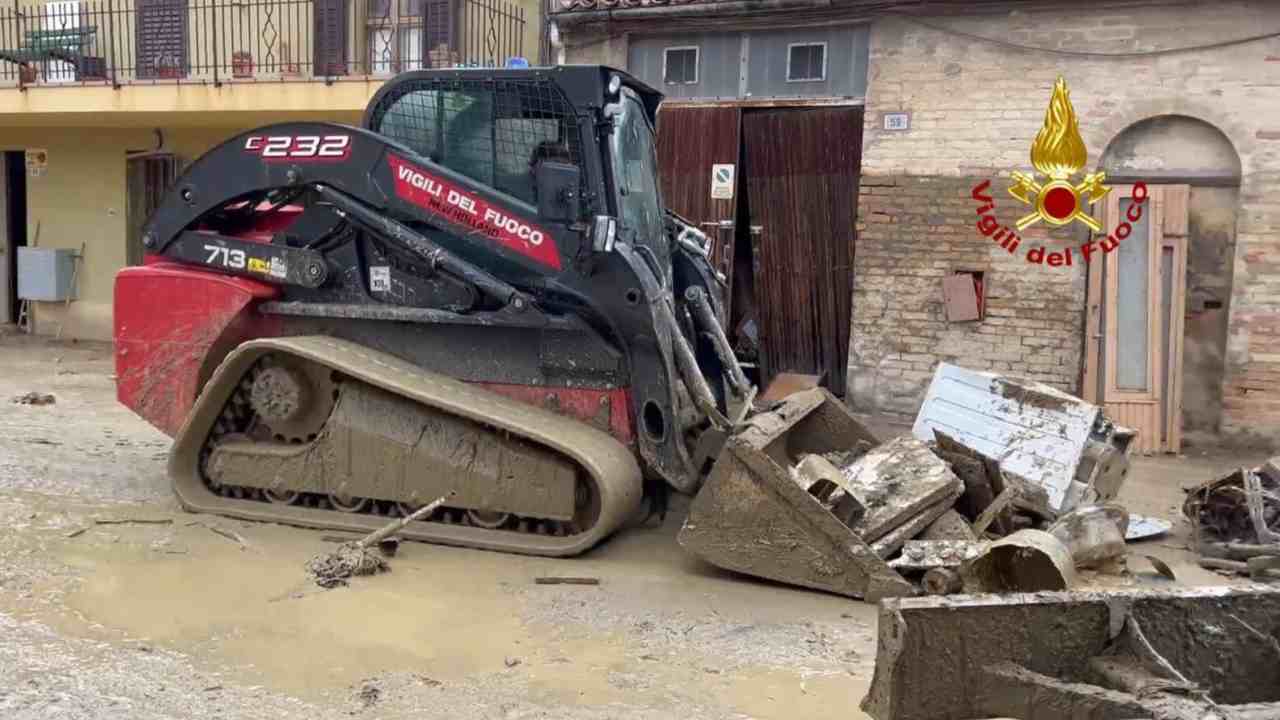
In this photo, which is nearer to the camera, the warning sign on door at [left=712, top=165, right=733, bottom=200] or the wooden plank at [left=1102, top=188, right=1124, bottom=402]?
the wooden plank at [left=1102, top=188, right=1124, bottom=402]

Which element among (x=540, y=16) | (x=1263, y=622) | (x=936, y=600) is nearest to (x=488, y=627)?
(x=936, y=600)

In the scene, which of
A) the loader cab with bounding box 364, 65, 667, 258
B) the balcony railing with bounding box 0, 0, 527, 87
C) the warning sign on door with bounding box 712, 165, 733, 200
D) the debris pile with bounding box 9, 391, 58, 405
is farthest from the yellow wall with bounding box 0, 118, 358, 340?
the loader cab with bounding box 364, 65, 667, 258

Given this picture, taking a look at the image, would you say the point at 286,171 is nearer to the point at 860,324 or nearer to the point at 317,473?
the point at 317,473

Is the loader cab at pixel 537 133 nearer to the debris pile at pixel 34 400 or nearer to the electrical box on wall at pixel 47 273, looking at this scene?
the debris pile at pixel 34 400

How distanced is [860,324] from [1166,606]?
293 inches

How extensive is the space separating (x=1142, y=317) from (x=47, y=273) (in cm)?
1269

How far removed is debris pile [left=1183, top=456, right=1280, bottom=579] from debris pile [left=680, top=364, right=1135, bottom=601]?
492mm

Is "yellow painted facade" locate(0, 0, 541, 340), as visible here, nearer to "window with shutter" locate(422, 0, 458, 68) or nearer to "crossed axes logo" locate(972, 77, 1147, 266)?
"window with shutter" locate(422, 0, 458, 68)

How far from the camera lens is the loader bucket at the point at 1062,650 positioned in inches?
93.4

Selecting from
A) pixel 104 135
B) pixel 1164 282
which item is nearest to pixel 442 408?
pixel 1164 282

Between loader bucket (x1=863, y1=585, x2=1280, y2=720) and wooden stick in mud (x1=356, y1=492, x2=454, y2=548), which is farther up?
loader bucket (x1=863, y1=585, x2=1280, y2=720)

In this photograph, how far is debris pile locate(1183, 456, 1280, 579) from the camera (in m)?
5.71

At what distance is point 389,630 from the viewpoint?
174 inches

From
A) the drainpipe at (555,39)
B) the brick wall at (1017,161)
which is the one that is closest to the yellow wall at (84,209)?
the drainpipe at (555,39)
